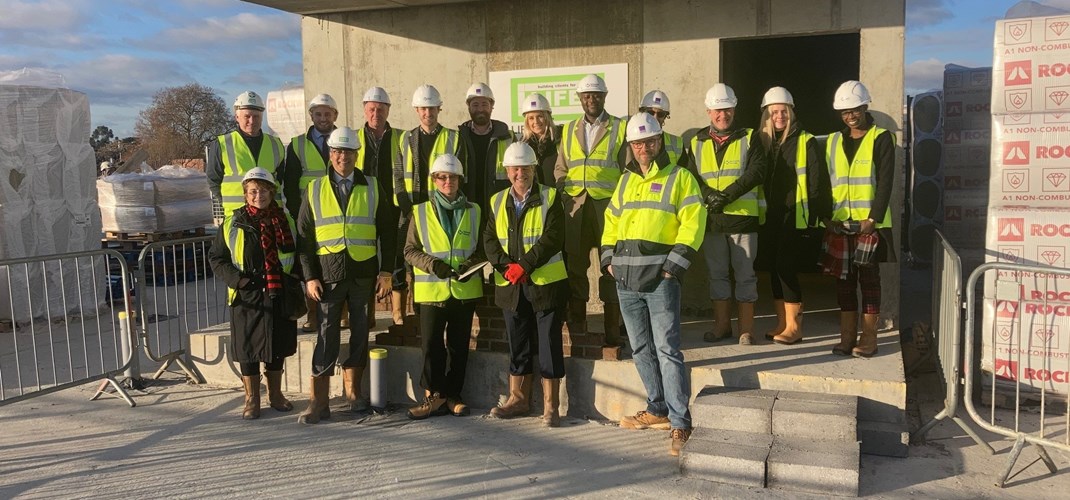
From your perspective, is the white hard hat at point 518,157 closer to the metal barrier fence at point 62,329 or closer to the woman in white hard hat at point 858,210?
the woman in white hard hat at point 858,210

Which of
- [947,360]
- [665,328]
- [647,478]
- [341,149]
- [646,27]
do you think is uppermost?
[646,27]

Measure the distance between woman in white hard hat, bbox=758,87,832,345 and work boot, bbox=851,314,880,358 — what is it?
1.77ft

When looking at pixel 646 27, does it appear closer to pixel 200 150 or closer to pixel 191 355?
pixel 191 355

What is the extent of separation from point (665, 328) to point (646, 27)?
3.76 meters

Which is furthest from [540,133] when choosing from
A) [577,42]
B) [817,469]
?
[817,469]

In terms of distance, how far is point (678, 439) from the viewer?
5234mm

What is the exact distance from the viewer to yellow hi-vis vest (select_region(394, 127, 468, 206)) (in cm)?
653

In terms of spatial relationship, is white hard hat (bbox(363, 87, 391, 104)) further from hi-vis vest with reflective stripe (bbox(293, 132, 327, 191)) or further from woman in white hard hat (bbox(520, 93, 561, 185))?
woman in white hard hat (bbox(520, 93, 561, 185))

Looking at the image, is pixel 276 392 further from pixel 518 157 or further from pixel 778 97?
pixel 778 97

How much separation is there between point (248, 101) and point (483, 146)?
6.65ft

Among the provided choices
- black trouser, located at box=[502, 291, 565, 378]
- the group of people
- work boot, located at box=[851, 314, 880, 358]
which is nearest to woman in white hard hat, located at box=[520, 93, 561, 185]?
the group of people

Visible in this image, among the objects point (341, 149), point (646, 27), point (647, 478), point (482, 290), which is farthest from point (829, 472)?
point (646, 27)

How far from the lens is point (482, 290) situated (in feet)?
19.9

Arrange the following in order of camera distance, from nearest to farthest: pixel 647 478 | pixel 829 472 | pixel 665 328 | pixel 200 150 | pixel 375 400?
pixel 829 472
pixel 647 478
pixel 665 328
pixel 375 400
pixel 200 150
